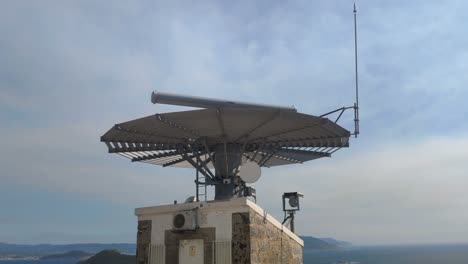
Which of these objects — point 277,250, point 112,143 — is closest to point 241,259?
point 277,250

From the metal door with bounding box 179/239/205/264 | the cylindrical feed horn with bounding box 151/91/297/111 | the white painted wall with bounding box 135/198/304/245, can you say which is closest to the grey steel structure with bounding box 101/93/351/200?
the cylindrical feed horn with bounding box 151/91/297/111

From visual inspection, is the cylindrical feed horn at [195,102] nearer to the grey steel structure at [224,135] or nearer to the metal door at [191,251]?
the grey steel structure at [224,135]

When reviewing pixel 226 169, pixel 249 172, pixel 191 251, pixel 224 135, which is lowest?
pixel 191 251

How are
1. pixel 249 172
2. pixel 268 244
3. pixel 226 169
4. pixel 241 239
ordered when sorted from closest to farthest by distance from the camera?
pixel 241 239 → pixel 268 244 → pixel 249 172 → pixel 226 169

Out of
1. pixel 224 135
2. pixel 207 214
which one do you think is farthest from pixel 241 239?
pixel 224 135

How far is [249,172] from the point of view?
23859 mm

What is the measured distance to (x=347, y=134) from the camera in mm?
23141

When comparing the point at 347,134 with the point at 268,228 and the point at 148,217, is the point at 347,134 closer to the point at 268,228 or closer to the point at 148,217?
the point at 268,228

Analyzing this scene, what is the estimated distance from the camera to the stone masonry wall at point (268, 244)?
750 inches

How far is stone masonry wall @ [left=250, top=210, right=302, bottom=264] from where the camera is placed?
1905 centimetres

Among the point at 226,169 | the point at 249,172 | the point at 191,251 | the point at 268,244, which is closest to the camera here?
the point at 191,251

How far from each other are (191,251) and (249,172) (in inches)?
227

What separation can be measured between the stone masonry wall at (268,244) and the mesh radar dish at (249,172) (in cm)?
297

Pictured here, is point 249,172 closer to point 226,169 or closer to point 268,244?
point 226,169
